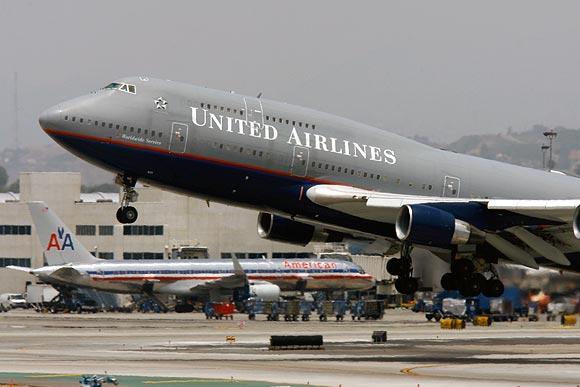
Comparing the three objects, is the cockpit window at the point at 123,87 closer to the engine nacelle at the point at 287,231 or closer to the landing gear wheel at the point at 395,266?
the engine nacelle at the point at 287,231

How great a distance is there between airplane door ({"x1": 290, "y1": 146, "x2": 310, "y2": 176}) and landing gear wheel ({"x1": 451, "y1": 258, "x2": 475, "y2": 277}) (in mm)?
9257

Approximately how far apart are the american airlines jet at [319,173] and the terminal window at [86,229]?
9812cm

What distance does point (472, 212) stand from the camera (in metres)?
56.4

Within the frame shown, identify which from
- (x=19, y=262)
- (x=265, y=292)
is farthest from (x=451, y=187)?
(x=19, y=262)

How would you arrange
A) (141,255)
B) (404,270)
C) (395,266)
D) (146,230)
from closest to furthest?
(404,270) < (395,266) < (141,255) < (146,230)

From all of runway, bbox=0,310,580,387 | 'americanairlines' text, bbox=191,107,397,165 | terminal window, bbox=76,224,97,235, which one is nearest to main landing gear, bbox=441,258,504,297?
runway, bbox=0,310,580,387

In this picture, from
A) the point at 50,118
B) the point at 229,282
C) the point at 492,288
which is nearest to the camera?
the point at 50,118

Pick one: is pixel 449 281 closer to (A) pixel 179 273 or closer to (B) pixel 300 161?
(B) pixel 300 161

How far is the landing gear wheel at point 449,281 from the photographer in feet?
196

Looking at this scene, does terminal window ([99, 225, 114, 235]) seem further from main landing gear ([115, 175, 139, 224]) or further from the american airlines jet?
main landing gear ([115, 175, 139, 224])

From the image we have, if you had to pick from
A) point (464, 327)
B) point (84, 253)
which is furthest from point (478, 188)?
point (84, 253)

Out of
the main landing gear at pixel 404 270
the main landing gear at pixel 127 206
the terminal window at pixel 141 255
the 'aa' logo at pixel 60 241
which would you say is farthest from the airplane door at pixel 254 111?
the terminal window at pixel 141 255

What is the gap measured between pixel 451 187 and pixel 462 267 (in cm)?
397

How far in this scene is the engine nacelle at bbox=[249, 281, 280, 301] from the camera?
372ft
